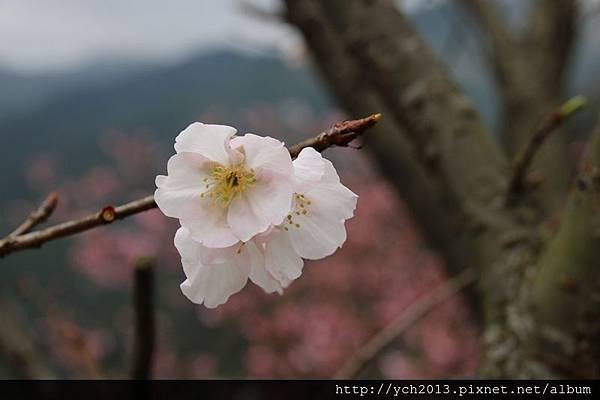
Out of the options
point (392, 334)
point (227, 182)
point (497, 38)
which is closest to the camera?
point (227, 182)

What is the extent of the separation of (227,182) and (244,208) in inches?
1.4

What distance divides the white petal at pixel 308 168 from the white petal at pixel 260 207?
0.01 m

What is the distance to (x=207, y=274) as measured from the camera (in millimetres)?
482

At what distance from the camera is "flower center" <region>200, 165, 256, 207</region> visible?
19.3 inches

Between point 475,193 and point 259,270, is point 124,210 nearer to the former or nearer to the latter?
point 259,270

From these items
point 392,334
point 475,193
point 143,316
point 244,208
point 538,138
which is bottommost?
point 392,334

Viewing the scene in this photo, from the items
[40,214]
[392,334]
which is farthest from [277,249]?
[392,334]

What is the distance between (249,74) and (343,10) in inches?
253

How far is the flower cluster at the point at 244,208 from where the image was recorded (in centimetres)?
45

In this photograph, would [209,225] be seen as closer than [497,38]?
Yes

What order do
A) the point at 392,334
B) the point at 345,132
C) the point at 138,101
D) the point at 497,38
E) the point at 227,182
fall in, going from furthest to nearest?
1. the point at 138,101
2. the point at 497,38
3. the point at 392,334
4. the point at 227,182
5. the point at 345,132

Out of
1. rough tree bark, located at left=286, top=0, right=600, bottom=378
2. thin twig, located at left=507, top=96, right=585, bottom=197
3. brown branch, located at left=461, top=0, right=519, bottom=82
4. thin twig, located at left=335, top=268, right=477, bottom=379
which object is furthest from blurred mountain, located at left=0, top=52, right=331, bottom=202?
thin twig, located at left=507, top=96, right=585, bottom=197

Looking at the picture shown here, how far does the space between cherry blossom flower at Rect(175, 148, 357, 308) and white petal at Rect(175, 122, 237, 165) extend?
65 mm

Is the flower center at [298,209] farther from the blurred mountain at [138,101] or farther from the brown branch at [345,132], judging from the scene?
the blurred mountain at [138,101]
